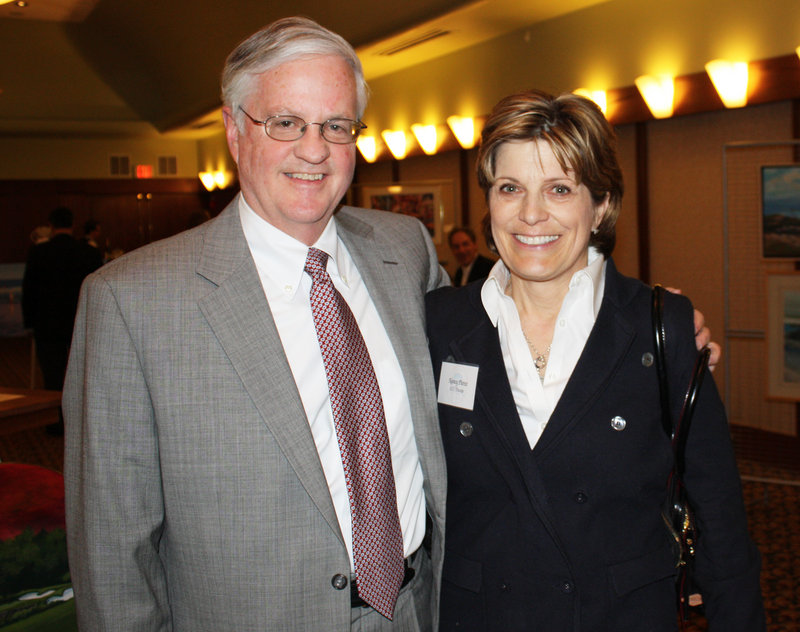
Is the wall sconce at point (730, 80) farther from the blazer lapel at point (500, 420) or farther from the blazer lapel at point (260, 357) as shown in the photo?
the blazer lapel at point (260, 357)

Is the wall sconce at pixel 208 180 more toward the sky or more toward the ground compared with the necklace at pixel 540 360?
more toward the sky

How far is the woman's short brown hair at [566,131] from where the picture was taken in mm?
1680

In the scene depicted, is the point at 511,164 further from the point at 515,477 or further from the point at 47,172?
the point at 47,172

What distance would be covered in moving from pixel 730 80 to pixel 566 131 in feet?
15.3

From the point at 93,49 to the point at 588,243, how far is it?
45.4 feet

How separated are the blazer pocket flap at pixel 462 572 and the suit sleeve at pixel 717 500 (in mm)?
527

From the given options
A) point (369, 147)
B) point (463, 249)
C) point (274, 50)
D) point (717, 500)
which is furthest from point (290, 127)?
point (369, 147)

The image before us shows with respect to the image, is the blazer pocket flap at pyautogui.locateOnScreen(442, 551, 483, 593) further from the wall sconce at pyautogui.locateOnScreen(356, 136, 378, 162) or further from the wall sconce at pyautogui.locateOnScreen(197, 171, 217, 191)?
the wall sconce at pyautogui.locateOnScreen(197, 171, 217, 191)

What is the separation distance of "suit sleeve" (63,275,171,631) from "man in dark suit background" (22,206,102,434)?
568 centimetres

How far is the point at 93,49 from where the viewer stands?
44.0 feet

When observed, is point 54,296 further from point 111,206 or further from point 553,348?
point 111,206

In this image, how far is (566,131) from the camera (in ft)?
5.52

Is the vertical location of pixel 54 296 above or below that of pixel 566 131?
below

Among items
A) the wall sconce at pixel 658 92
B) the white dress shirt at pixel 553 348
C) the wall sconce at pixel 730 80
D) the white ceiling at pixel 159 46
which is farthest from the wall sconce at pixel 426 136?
the white dress shirt at pixel 553 348
